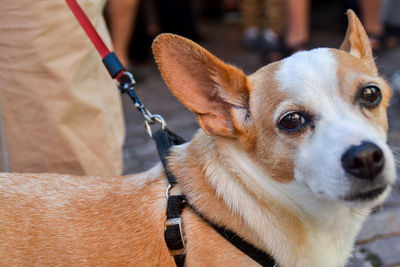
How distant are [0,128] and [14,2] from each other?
2.53ft

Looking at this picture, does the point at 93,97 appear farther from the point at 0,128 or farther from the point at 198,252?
the point at 198,252

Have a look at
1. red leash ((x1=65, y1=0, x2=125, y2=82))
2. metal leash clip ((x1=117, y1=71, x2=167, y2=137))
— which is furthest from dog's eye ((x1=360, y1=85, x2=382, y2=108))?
red leash ((x1=65, y1=0, x2=125, y2=82))

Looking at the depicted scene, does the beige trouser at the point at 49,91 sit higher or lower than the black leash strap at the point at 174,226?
higher

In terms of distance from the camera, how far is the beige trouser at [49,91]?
2.58 m

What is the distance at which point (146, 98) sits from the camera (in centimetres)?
607

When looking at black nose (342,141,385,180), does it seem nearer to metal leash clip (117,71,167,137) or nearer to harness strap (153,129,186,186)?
harness strap (153,129,186,186)

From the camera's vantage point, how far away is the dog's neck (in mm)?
1914

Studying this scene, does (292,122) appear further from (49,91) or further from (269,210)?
(49,91)

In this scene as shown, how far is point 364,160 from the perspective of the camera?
1640 millimetres

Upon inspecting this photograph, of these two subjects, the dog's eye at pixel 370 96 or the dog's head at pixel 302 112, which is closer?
the dog's head at pixel 302 112

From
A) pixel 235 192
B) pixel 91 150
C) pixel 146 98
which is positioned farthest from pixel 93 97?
pixel 146 98

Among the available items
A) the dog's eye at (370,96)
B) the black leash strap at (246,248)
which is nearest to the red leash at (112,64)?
the black leash strap at (246,248)

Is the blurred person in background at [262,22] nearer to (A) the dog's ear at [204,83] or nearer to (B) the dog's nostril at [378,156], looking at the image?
(A) the dog's ear at [204,83]

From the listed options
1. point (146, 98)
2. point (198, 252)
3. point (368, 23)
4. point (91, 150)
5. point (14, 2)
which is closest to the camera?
point (198, 252)
